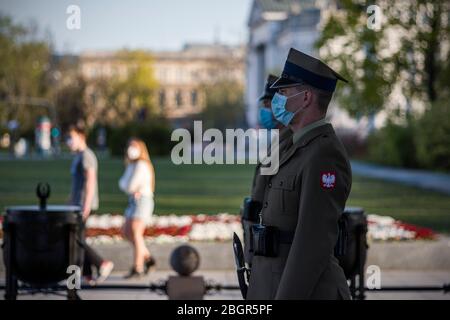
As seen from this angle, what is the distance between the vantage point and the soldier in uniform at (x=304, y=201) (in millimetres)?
4816

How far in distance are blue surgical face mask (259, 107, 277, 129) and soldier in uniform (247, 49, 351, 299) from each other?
324 centimetres

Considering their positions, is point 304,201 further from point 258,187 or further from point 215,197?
point 215,197

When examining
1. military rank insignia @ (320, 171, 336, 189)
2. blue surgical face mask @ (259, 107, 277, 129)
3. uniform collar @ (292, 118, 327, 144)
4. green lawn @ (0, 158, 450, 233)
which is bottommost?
green lawn @ (0, 158, 450, 233)

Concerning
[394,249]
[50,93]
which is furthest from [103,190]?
[50,93]

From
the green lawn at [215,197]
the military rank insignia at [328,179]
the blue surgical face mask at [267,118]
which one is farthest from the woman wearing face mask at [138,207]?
the military rank insignia at [328,179]

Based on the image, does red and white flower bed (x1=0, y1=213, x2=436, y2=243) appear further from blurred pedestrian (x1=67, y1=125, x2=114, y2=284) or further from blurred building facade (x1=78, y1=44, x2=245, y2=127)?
blurred building facade (x1=78, y1=44, x2=245, y2=127)

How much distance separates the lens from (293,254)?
484 cm

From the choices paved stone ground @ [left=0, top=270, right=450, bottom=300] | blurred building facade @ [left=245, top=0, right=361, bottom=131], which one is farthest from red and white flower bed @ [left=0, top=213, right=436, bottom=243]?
blurred building facade @ [left=245, top=0, right=361, bottom=131]

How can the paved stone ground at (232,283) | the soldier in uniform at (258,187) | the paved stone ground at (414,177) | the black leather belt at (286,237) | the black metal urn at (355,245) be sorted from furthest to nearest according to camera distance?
the paved stone ground at (414,177) < the paved stone ground at (232,283) < the black metal urn at (355,245) < the soldier in uniform at (258,187) < the black leather belt at (286,237)

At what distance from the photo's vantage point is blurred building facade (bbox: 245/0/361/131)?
103 m

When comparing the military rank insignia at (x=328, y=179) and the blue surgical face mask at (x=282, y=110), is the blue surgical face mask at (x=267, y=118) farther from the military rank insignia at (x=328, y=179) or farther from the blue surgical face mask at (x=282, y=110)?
the military rank insignia at (x=328, y=179)

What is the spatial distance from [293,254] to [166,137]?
66.3 m

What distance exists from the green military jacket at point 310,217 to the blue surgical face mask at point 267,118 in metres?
3.49

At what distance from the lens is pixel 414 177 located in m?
37.3
